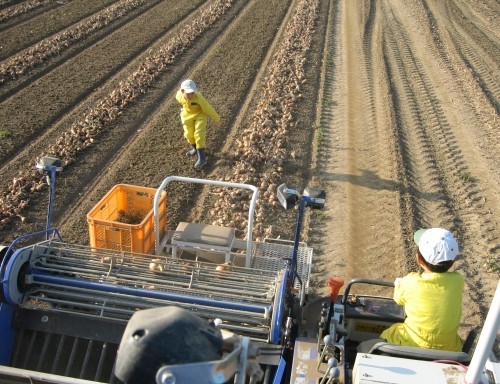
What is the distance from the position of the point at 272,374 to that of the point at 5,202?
201 inches

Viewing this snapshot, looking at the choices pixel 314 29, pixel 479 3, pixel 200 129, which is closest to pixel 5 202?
pixel 200 129

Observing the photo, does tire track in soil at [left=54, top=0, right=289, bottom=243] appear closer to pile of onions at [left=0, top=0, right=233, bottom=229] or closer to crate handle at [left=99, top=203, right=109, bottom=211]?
pile of onions at [left=0, top=0, right=233, bottom=229]

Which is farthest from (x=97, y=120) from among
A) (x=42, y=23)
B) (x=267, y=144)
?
(x=42, y=23)

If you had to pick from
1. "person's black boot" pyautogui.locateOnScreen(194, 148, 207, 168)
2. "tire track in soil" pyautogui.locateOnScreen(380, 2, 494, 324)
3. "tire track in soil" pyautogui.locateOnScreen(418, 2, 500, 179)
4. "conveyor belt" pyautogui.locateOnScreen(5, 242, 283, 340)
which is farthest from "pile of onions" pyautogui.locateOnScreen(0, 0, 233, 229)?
"tire track in soil" pyautogui.locateOnScreen(418, 2, 500, 179)

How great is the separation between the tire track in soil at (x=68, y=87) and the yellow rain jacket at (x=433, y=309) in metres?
6.46

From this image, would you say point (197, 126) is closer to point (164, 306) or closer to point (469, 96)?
point (164, 306)

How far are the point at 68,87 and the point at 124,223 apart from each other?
6257mm

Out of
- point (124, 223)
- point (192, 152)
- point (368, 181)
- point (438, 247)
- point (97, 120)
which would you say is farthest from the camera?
point (97, 120)

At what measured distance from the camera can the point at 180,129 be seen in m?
9.88

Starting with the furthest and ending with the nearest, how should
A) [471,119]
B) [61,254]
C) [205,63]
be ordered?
[205,63]
[471,119]
[61,254]

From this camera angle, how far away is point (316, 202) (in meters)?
4.48

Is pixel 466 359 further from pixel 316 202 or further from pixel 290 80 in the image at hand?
pixel 290 80

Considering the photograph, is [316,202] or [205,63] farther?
[205,63]

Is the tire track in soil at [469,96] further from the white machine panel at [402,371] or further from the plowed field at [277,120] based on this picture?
the white machine panel at [402,371]
